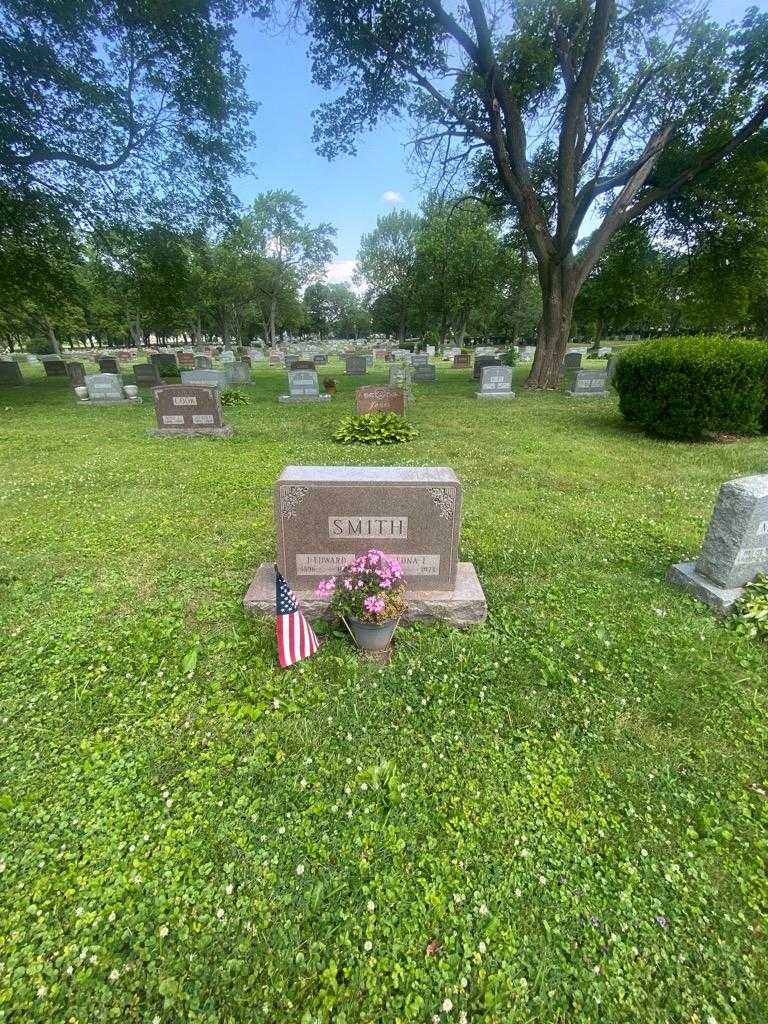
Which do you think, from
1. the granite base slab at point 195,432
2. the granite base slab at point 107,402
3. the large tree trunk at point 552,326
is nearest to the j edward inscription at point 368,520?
the granite base slab at point 195,432

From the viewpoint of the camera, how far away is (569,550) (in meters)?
5.00

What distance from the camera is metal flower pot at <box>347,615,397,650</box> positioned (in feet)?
10.9

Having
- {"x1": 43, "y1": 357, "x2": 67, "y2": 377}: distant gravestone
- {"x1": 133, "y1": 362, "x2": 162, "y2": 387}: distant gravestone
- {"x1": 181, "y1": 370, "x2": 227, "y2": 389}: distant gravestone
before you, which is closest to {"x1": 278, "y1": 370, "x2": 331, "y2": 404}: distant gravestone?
{"x1": 181, "y1": 370, "x2": 227, "y2": 389}: distant gravestone

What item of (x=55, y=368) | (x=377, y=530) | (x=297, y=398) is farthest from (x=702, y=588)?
(x=55, y=368)

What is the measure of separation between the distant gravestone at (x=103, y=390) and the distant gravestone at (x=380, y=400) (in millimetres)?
9796

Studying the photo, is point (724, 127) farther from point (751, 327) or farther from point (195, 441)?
point (751, 327)

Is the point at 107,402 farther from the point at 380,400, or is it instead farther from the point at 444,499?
the point at 444,499

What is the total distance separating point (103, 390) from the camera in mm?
15516

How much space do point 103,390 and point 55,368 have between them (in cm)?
1422

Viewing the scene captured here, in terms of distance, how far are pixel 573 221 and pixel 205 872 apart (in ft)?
63.3

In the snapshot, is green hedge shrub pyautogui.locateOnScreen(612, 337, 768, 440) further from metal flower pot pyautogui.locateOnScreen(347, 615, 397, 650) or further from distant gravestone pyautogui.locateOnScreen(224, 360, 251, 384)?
distant gravestone pyautogui.locateOnScreen(224, 360, 251, 384)

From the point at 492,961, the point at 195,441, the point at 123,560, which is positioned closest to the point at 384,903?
the point at 492,961

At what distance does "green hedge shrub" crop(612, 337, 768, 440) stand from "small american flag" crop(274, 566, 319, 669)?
31.6 feet

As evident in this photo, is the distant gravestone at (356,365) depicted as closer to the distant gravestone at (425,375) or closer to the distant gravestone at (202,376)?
the distant gravestone at (425,375)
